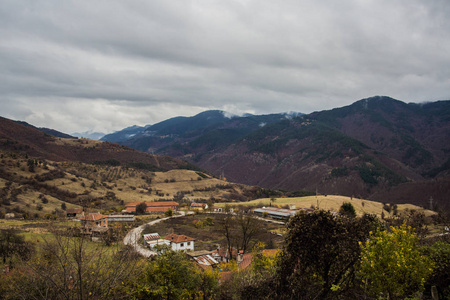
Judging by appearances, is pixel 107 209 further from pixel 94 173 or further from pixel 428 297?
pixel 428 297

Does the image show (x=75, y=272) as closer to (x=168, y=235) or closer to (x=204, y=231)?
(x=168, y=235)

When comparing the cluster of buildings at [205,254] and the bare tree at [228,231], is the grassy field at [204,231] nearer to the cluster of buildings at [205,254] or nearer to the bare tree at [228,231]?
the bare tree at [228,231]

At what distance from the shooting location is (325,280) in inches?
569

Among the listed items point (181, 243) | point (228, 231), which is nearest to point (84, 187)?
point (228, 231)

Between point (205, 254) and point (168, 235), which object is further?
point (168, 235)

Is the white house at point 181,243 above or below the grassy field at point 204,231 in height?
above

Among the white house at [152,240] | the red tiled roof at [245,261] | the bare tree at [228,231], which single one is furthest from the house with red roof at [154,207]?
the red tiled roof at [245,261]

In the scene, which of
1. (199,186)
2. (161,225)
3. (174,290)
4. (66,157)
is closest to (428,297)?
(174,290)

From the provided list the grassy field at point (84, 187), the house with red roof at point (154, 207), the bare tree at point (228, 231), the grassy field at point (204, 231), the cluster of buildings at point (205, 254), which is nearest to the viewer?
the cluster of buildings at point (205, 254)

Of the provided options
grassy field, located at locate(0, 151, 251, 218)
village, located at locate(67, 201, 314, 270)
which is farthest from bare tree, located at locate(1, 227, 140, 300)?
grassy field, located at locate(0, 151, 251, 218)

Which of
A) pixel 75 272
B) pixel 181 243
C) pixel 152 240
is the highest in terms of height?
pixel 75 272

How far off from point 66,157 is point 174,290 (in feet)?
524

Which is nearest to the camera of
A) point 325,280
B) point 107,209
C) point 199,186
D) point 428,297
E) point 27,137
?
point 325,280

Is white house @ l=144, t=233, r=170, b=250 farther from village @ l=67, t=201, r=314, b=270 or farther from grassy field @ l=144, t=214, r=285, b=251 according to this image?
grassy field @ l=144, t=214, r=285, b=251
